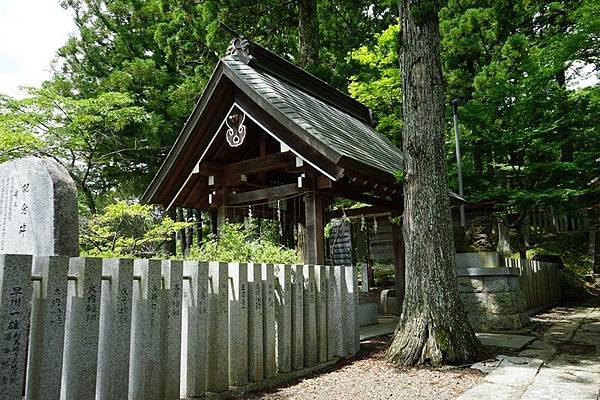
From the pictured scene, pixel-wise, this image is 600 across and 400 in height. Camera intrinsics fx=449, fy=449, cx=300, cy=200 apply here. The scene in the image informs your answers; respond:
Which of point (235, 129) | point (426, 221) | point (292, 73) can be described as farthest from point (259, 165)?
point (426, 221)

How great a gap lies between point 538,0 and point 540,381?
14.3 m

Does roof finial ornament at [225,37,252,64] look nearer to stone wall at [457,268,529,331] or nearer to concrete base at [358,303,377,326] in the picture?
concrete base at [358,303,377,326]

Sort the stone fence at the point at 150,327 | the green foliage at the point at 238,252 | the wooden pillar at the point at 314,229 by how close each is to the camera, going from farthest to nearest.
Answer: the wooden pillar at the point at 314,229 < the green foliage at the point at 238,252 < the stone fence at the point at 150,327

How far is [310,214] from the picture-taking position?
8.21m

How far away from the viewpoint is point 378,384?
495 centimetres

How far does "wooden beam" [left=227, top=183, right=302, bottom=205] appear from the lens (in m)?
8.74

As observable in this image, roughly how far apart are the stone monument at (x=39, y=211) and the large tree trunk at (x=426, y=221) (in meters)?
4.10

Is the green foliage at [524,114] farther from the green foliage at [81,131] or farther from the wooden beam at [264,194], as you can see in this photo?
the green foliage at [81,131]

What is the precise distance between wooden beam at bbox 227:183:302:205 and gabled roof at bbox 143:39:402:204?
105cm

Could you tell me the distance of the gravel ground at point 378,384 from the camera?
4551 millimetres

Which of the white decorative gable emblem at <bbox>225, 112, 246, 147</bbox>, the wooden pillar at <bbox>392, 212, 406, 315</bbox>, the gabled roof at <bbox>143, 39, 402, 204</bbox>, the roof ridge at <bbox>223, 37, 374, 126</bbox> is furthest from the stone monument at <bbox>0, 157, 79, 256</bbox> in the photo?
the wooden pillar at <bbox>392, 212, 406, 315</bbox>

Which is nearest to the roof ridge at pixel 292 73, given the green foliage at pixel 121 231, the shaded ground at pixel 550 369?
the green foliage at pixel 121 231

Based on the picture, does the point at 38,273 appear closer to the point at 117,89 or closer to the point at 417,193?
the point at 417,193

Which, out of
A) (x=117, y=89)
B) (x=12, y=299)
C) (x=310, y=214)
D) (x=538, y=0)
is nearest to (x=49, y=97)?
(x=117, y=89)
